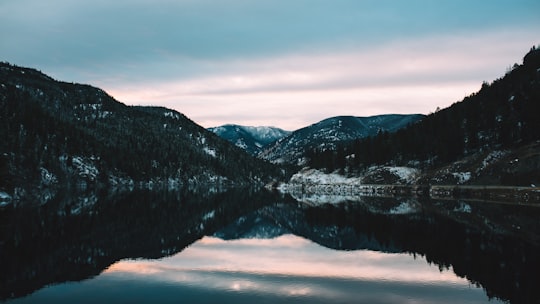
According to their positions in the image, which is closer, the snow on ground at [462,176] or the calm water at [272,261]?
the calm water at [272,261]

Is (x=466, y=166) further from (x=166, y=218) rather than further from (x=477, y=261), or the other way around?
(x=477, y=261)

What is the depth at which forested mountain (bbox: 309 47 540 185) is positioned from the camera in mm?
124263

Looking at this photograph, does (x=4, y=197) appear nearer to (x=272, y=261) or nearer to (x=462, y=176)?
(x=272, y=261)

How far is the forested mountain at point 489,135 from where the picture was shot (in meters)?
124

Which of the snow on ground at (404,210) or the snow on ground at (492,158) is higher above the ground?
the snow on ground at (492,158)

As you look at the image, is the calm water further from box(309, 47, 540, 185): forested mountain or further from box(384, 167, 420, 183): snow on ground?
box(384, 167, 420, 183): snow on ground

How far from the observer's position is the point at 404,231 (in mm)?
56688

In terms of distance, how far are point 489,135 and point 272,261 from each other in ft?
444

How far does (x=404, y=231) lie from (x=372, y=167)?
140 metres

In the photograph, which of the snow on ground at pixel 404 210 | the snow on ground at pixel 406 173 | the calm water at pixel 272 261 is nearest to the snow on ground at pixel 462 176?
the snow on ground at pixel 406 173

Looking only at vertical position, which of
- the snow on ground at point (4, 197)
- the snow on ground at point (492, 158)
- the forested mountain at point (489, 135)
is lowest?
the snow on ground at point (4, 197)

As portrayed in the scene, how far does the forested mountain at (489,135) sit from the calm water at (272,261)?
204ft

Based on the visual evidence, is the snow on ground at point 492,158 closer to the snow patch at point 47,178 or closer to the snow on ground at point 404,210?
the snow on ground at point 404,210

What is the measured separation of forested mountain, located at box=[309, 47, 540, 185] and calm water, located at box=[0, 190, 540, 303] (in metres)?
62.1
